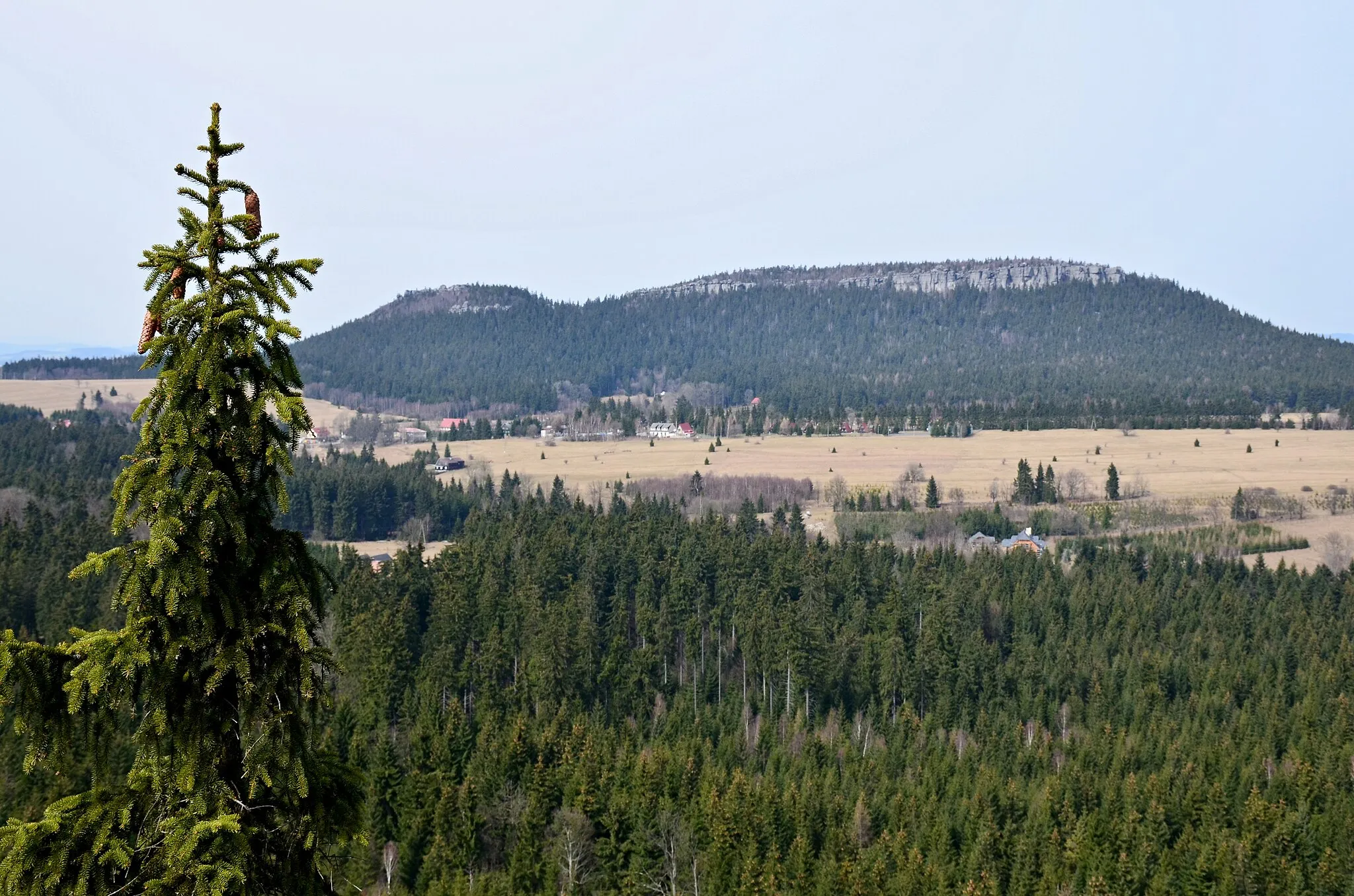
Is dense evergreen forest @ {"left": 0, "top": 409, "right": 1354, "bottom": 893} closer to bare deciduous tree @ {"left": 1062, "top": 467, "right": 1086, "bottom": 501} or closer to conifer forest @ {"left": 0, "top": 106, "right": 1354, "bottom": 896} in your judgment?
conifer forest @ {"left": 0, "top": 106, "right": 1354, "bottom": 896}

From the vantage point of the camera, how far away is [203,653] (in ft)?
31.0

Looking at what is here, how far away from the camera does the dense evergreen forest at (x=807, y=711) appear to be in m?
43.0

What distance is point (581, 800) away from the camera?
46.0 metres

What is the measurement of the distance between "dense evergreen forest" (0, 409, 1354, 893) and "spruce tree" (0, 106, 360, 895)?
18.1 metres

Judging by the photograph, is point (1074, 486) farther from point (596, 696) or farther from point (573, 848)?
point (573, 848)

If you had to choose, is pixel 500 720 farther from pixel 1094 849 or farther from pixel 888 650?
pixel 1094 849

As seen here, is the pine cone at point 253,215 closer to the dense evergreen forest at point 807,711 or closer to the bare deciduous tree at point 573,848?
the dense evergreen forest at point 807,711

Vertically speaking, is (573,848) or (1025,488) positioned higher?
(1025,488)

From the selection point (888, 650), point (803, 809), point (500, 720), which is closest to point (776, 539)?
point (888, 650)

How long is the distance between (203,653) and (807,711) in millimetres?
59815

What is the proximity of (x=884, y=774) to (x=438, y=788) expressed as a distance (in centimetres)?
2033

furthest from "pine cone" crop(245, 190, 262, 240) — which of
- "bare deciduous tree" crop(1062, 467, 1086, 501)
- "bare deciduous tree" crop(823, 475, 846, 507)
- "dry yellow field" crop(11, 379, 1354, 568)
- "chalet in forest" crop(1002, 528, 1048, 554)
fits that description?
"bare deciduous tree" crop(1062, 467, 1086, 501)

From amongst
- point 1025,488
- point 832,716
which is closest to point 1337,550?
point 1025,488

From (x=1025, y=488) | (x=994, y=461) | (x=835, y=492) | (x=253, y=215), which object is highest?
(x=253, y=215)
